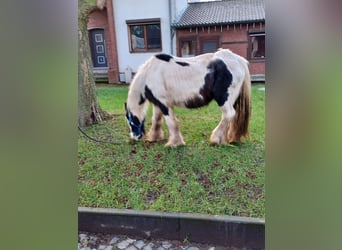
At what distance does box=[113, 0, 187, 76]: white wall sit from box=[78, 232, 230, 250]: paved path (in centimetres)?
138

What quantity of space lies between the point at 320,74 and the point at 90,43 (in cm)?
205

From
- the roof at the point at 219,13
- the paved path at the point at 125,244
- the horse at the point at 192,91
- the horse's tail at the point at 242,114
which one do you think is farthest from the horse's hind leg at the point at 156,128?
the paved path at the point at 125,244

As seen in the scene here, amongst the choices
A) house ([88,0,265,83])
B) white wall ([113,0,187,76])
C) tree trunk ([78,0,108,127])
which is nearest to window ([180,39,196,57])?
house ([88,0,265,83])

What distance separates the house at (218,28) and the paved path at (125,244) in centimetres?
123

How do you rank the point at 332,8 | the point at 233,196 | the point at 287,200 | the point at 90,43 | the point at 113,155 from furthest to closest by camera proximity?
the point at 113,155, the point at 90,43, the point at 233,196, the point at 287,200, the point at 332,8

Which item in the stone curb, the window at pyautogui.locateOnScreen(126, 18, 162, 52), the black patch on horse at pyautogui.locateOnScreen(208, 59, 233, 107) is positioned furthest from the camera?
the black patch on horse at pyautogui.locateOnScreen(208, 59, 233, 107)

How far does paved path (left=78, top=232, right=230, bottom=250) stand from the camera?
5.73 ft

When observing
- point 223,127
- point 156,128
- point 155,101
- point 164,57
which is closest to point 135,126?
point 156,128

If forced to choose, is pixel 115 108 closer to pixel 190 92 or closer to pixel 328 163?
pixel 190 92

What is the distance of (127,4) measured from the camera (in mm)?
2018

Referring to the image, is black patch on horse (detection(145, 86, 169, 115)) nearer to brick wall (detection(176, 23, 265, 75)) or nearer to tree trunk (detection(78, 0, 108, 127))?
brick wall (detection(176, 23, 265, 75))

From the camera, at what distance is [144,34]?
2168 millimetres

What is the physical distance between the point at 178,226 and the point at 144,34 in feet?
5.02

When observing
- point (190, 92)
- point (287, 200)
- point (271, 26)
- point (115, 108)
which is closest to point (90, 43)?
point (115, 108)
